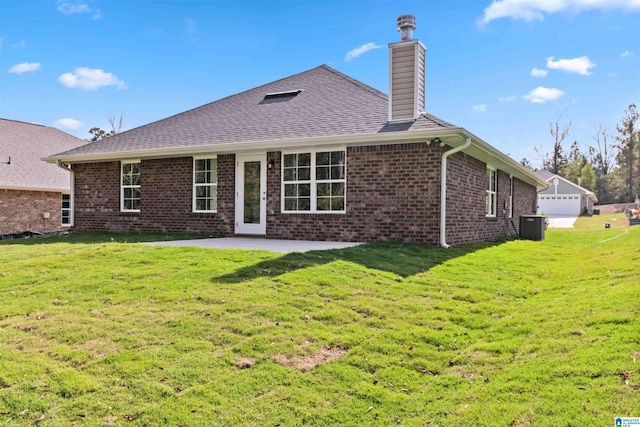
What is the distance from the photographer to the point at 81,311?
5.26 metres

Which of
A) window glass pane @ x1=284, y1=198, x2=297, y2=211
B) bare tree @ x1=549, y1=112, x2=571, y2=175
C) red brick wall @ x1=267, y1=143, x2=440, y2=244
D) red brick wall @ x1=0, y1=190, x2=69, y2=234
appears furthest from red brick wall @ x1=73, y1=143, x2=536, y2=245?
bare tree @ x1=549, y1=112, x2=571, y2=175

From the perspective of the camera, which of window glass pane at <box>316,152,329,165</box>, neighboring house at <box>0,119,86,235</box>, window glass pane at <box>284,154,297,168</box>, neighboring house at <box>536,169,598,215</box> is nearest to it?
window glass pane at <box>316,152,329,165</box>

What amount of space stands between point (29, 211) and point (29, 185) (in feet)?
3.56

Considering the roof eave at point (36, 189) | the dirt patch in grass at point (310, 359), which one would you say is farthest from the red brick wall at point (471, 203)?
the roof eave at point (36, 189)

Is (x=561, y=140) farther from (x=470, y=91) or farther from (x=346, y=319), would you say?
(x=346, y=319)

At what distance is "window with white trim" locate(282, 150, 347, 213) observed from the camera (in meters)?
11.2

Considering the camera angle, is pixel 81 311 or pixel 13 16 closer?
pixel 81 311

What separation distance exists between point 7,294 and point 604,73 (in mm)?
42851

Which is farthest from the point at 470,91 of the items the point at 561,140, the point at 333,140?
the point at 561,140

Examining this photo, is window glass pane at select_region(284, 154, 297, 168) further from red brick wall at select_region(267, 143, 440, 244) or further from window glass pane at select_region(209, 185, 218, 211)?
window glass pane at select_region(209, 185, 218, 211)

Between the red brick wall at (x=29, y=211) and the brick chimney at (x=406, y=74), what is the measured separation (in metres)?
15.8

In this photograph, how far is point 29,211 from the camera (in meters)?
19.2

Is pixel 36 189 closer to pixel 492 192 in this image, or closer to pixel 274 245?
pixel 274 245

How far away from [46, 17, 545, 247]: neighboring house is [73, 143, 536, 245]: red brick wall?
3cm
